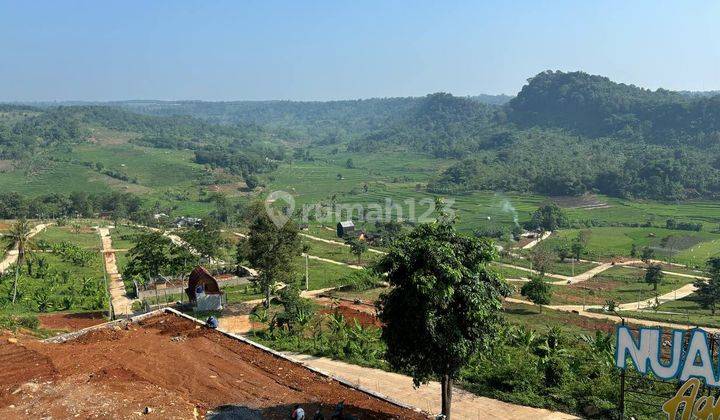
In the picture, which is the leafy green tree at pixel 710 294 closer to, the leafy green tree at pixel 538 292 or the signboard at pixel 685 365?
the leafy green tree at pixel 538 292

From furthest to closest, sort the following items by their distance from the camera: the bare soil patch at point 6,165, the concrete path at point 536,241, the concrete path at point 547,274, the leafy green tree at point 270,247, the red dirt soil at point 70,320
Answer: the bare soil patch at point 6,165, the concrete path at point 536,241, the concrete path at point 547,274, the leafy green tree at point 270,247, the red dirt soil at point 70,320

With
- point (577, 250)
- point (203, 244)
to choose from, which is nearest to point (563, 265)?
point (577, 250)

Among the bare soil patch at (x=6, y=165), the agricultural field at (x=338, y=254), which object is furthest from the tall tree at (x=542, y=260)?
the bare soil patch at (x=6, y=165)

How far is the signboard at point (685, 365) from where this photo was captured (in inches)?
511

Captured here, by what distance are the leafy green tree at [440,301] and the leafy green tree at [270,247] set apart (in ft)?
60.0

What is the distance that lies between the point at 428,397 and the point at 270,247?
16.6 m

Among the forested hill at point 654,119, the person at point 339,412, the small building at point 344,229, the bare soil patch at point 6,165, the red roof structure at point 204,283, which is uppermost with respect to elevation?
the forested hill at point 654,119

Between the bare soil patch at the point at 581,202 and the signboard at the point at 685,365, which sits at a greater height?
the signboard at the point at 685,365

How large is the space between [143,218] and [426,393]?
91.2 meters

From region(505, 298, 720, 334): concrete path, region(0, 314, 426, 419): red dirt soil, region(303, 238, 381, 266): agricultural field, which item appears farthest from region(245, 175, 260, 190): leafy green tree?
region(0, 314, 426, 419): red dirt soil

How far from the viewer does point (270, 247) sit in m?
33.1

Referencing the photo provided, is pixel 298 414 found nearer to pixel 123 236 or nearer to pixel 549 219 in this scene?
pixel 123 236

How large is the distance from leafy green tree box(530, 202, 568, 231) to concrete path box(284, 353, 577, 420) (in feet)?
260

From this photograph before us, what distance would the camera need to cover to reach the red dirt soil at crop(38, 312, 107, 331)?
29797 mm
